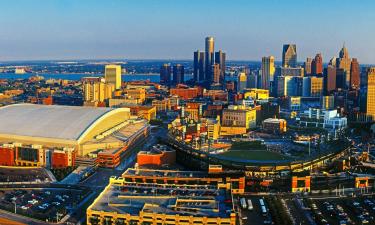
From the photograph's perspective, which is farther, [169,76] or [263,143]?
[169,76]

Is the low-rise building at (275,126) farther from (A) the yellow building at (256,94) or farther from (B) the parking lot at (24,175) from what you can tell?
(B) the parking lot at (24,175)

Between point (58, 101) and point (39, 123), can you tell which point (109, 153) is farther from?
point (58, 101)

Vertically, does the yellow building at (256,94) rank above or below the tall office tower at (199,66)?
below

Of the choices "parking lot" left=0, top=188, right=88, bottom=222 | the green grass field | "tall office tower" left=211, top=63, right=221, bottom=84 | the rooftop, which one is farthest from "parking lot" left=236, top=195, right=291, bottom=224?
"tall office tower" left=211, top=63, right=221, bottom=84

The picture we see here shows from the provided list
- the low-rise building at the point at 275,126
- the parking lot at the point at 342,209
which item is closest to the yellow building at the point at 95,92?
the low-rise building at the point at 275,126

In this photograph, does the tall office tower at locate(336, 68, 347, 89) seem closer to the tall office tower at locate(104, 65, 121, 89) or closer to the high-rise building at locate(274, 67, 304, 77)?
the high-rise building at locate(274, 67, 304, 77)

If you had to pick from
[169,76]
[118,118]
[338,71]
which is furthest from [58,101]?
[338,71]
